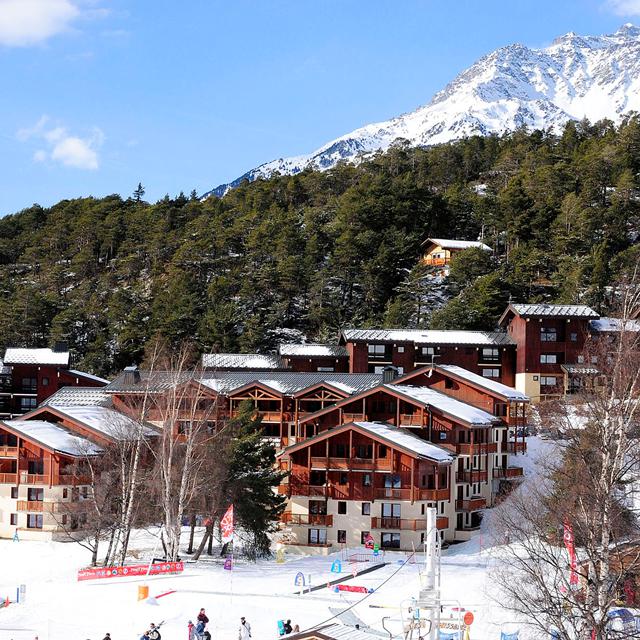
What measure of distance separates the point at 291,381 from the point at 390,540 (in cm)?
1879

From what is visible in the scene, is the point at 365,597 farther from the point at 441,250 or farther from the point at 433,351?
the point at 441,250

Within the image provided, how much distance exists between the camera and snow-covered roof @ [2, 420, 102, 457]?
49.2 m

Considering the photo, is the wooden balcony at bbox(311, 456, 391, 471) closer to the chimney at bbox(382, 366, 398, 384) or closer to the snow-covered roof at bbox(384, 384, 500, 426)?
the snow-covered roof at bbox(384, 384, 500, 426)

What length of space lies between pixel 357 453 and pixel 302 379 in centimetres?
1627

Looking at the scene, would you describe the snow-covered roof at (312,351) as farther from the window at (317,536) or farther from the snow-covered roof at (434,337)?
the window at (317,536)

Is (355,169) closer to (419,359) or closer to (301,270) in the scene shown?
(301,270)

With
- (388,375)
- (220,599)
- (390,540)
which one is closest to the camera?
(220,599)


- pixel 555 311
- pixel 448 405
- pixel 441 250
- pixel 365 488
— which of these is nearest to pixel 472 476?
pixel 448 405

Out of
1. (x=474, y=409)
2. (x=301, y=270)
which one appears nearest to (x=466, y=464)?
(x=474, y=409)

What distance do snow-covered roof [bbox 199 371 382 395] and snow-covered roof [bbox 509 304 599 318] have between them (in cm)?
1264

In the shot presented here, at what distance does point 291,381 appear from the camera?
6369 cm

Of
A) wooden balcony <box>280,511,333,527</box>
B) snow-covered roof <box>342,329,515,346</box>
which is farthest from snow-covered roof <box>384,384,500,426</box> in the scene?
snow-covered roof <box>342,329,515,346</box>

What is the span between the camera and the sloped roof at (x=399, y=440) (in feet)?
152

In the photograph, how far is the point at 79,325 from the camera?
98375mm
